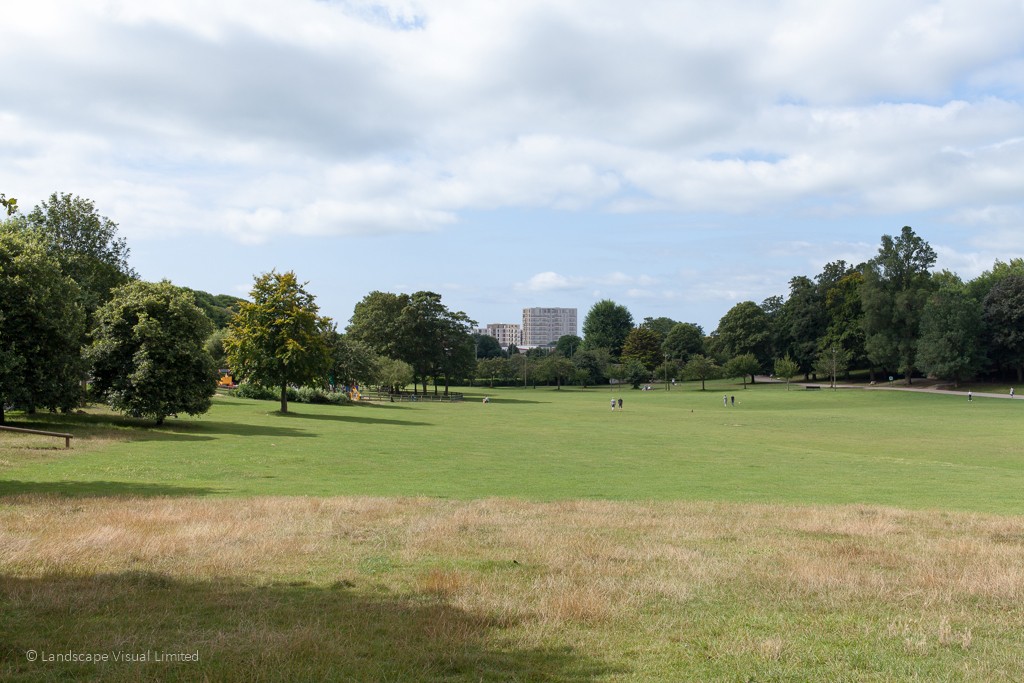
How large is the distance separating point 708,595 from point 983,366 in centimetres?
12202

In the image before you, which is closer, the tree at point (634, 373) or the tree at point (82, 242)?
the tree at point (82, 242)

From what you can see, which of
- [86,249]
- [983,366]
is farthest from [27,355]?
[983,366]

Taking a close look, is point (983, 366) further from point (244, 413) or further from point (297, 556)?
point (297, 556)

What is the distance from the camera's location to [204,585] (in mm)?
9055

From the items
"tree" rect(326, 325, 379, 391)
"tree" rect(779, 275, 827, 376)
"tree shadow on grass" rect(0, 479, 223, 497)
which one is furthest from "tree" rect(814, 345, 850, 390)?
"tree shadow on grass" rect(0, 479, 223, 497)

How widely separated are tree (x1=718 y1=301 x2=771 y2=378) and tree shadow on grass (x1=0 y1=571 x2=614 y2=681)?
147 m

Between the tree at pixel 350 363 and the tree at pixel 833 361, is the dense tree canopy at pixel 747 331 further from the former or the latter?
the tree at pixel 350 363

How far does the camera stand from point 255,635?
7051 mm

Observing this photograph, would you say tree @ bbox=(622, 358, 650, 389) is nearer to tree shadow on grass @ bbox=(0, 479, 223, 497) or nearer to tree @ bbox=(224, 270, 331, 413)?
tree @ bbox=(224, 270, 331, 413)

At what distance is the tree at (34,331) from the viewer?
31625mm

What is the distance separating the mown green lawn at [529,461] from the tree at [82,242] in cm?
1267

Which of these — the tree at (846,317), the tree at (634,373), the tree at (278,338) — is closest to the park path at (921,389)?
the tree at (846,317)

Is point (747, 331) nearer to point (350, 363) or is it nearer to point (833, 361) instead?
point (833, 361)

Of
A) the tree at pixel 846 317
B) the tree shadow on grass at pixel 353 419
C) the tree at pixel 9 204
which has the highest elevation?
the tree at pixel 846 317
